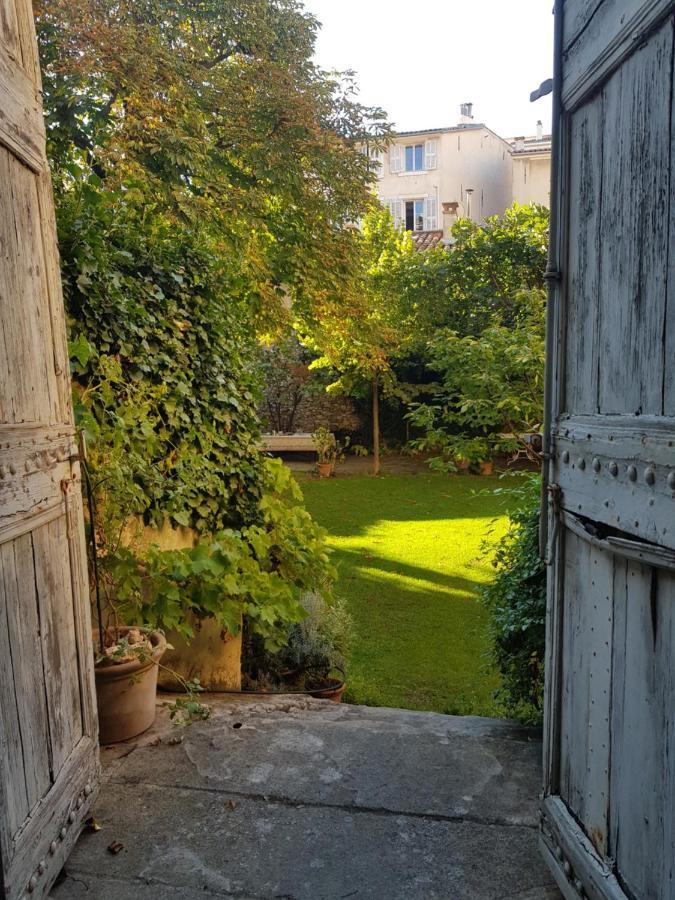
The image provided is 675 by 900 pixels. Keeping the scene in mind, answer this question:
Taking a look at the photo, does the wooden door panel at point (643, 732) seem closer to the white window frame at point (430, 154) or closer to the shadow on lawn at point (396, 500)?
the shadow on lawn at point (396, 500)

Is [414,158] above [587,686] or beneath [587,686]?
above

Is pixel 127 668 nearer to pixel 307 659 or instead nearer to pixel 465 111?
pixel 307 659

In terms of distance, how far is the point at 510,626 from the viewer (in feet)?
9.41

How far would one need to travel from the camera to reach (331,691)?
402 cm

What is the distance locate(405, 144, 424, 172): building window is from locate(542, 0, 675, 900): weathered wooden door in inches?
933

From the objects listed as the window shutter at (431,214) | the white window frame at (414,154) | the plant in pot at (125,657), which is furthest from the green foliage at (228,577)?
the white window frame at (414,154)

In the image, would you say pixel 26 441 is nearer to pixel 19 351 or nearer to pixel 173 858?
pixel 19 351

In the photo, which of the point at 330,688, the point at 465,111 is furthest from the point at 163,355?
the point at 465,111

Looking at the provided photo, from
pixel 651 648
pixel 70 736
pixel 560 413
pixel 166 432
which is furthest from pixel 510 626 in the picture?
pixel 166 432

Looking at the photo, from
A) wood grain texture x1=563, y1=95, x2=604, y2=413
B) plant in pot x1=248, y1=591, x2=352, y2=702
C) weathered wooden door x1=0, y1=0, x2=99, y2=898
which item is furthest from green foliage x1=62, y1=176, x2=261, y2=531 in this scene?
wood grain texture x1=563, y1=95, x2=604, y2=413

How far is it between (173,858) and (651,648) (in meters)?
1.50

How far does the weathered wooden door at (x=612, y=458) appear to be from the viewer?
1276mm

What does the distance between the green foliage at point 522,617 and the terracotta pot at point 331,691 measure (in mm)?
1170

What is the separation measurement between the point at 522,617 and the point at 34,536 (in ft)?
6.51
